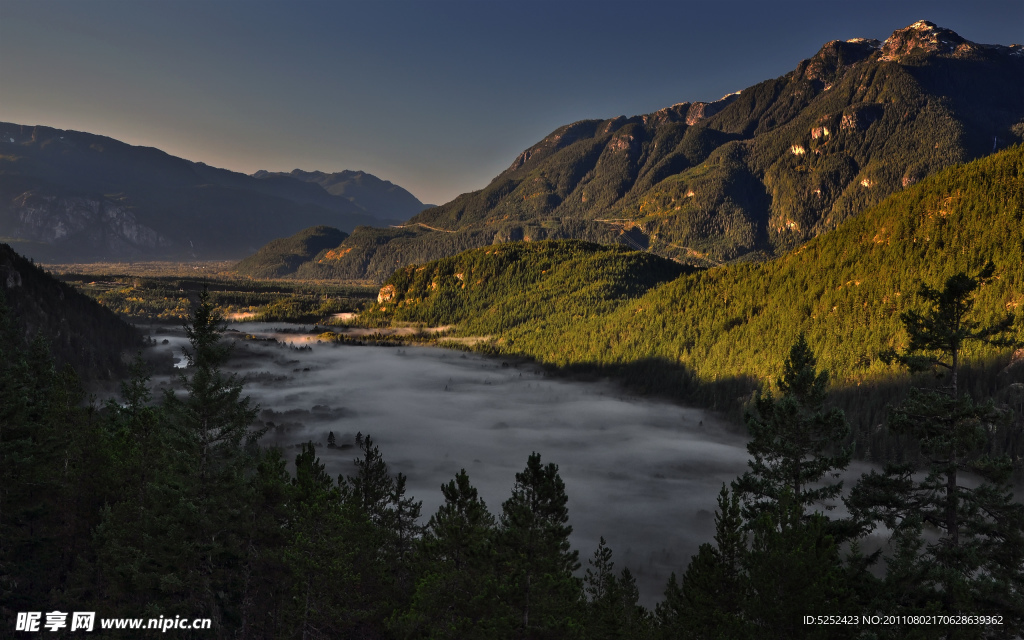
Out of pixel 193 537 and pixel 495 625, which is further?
pixel 193 537

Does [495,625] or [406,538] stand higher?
[495,625]

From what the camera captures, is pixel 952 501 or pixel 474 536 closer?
pixel 952 501

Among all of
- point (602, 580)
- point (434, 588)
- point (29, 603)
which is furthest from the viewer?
point (602, 580)

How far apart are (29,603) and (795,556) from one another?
59.4m

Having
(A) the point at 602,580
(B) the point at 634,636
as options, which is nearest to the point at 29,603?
(B) the point at 634,636

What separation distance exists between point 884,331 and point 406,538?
170m

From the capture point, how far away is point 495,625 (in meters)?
31.7

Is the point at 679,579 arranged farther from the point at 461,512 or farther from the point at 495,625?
the point at 495,625

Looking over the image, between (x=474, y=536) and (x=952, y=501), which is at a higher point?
(x=952, y=501)

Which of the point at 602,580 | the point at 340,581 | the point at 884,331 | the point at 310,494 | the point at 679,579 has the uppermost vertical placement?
the point at 884,331

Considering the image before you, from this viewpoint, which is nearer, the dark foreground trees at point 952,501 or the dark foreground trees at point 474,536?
the dark foreground trees at point 952,501

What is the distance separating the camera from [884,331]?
175 m

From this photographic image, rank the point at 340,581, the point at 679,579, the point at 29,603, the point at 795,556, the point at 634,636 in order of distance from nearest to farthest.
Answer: the point at 795,556
the point at 340,581
the point at 634,636
the point at 29,603
the point at 679,579

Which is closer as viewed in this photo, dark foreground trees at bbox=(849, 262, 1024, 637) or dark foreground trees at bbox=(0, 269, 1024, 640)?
dark foreground trees at bbox=(849, 262, 1024, 637)
